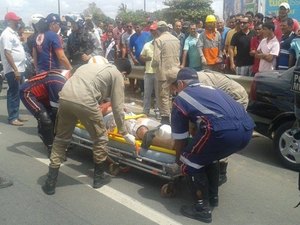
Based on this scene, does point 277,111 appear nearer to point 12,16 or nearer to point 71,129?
point 71,129

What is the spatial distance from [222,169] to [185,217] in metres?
1.08

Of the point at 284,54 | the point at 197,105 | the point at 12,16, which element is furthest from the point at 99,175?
the point at 12,16

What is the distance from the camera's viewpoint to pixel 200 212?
12.8 ft

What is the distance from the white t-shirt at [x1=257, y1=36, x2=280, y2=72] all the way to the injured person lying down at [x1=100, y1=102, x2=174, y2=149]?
9.57 feet

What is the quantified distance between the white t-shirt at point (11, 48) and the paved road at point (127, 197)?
2.36 metres

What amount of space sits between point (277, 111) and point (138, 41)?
5681mm

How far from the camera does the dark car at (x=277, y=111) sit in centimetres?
546

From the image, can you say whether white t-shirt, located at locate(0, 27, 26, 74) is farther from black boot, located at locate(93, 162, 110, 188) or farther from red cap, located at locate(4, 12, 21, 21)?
black boot, located at locate(93, 162, 110, 188)

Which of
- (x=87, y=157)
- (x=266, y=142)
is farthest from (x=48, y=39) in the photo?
(x=266, y=142)

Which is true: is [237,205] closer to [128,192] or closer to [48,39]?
[128,192]

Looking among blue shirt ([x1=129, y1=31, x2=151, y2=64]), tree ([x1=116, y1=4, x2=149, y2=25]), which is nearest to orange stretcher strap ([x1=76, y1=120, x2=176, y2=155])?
blue shirt ([x1=129, y1=31, x2=151, y2=64])

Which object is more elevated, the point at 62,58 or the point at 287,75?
the point at 62,58

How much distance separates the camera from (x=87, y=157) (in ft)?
19.0

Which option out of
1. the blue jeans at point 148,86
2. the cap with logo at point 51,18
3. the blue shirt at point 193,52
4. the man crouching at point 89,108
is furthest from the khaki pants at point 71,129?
the blue shirt at point 193,52
